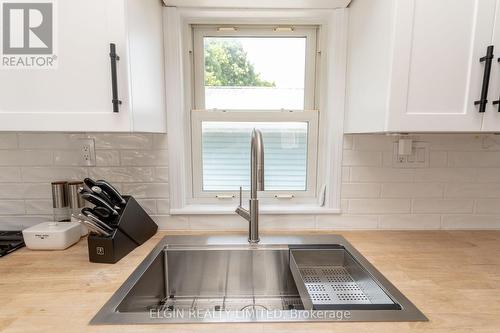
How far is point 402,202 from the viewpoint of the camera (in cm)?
126

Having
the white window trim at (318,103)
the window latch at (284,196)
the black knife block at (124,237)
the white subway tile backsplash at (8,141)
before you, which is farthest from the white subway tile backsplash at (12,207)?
the window latch at (284,196)

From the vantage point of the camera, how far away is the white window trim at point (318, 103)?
3.76ft

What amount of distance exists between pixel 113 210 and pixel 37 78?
50 cm

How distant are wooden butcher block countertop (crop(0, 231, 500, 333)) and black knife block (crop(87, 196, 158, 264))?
29 millimetres

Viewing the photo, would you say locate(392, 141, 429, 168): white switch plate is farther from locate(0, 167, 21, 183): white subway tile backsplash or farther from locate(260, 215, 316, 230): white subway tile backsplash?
locate(0, 167, 21, 183): white subway tile backsplash

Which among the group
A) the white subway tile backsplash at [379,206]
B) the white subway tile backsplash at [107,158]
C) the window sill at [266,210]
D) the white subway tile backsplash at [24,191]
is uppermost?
the white subway tile backsplash at [107,158]

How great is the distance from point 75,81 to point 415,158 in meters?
1.43

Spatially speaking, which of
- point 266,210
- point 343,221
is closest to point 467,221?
point 343,221

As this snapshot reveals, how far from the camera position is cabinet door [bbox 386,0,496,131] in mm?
812

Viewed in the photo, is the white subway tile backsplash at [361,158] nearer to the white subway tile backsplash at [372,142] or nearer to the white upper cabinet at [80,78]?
the white subway tile backsplash at [372,142]

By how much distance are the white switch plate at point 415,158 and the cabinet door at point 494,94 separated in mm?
358

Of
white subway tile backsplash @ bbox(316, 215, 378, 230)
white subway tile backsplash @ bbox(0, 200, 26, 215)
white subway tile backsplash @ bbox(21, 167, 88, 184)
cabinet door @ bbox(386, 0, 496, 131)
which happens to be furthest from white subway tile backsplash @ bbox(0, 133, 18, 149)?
cabinet door @ bbox(386, 0, 496, 131)

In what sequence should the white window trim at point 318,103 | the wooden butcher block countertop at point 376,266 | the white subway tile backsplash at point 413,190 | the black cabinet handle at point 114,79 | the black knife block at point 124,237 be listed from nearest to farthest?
the wooden butcher block countertop at point 376,266 < the black cabinet handle at point 114,79 < the black knife block at point 124,237 < the white window trim at point 318,103 < the white subway tile backsplash at point 413,190

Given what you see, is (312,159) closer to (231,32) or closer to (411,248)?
(411,248)
